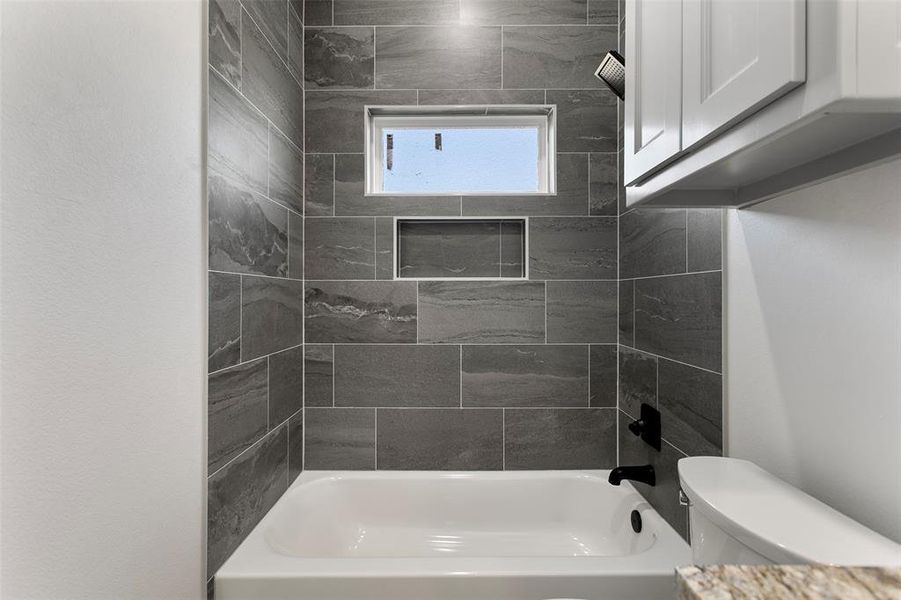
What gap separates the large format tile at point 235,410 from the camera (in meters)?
1.30

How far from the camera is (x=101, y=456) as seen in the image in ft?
2.92

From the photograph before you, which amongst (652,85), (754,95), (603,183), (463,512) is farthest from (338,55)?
(463,512)

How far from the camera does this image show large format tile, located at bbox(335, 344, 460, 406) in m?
2.13

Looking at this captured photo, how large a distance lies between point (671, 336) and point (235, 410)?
139 cm

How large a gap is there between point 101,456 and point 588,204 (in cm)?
191

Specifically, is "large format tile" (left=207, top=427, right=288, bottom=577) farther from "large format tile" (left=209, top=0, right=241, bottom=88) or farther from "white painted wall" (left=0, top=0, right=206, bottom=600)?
"large format tile" (left=209, top=0, right=241, bottom=88)

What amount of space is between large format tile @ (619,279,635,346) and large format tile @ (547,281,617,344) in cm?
5

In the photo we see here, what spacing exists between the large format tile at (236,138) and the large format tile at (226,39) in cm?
4

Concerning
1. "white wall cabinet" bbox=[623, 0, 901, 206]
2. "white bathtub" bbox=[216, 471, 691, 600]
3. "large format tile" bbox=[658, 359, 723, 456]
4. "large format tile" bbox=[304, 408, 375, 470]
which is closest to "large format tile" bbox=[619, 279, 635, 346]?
"large format tile" bbox=[658, 359, 723, 456]

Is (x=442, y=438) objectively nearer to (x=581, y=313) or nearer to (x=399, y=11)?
(x=581, y=313)

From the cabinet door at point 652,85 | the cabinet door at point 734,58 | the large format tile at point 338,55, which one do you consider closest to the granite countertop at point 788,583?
the cabinet door at point 734,58

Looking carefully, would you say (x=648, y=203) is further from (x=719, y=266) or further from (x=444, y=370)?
(x=444, y=370)

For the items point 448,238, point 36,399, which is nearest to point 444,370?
point 448,238

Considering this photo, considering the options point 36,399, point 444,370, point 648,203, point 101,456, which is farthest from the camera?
point 444,370
